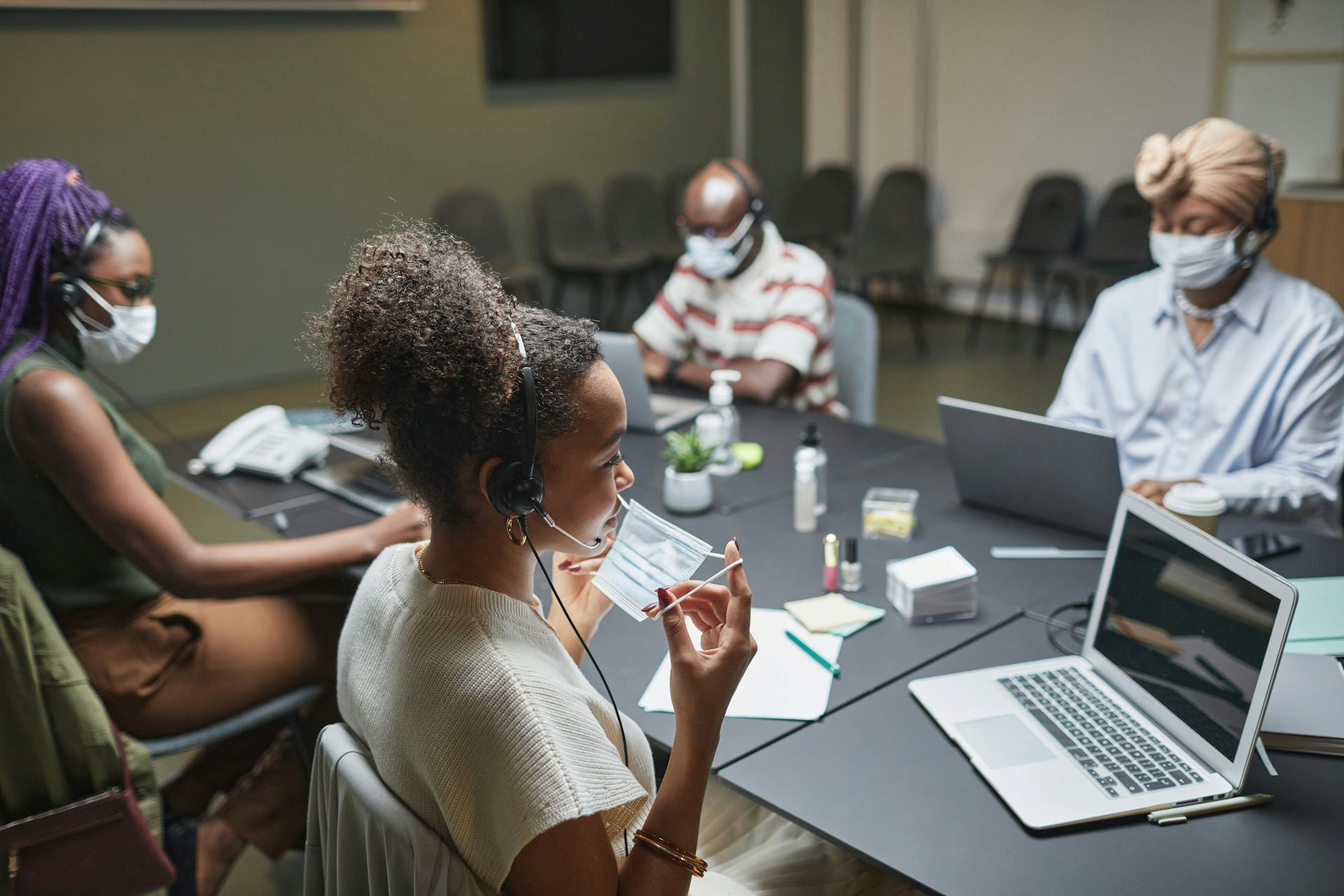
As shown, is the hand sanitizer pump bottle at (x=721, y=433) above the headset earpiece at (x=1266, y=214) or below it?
below

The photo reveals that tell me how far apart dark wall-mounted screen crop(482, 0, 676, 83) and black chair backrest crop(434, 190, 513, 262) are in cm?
79

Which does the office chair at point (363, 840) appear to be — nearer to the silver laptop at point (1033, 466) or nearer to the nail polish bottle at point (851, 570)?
the nail polish bottle at point (851, 570)

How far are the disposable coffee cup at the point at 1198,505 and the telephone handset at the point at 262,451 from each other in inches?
73.8

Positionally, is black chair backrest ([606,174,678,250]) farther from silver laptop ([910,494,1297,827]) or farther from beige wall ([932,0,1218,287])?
silver laptop ([910,494,1297,827])

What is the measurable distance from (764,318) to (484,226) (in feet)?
12.3

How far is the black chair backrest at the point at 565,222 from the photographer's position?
6.76 meters

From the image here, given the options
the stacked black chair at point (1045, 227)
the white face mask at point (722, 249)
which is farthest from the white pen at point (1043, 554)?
the stacked black chair at point (1045, 227)

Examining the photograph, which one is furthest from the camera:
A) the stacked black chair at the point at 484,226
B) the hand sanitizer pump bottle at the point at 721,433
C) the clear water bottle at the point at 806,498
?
the stacked black chair at the point at 484,226

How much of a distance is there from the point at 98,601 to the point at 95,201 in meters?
0.74

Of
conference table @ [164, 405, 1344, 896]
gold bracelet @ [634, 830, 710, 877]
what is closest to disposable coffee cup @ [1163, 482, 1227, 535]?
conference table @ [164, 405, 1344, 896]

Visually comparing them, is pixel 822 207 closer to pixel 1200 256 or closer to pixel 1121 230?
pixel 1121 230

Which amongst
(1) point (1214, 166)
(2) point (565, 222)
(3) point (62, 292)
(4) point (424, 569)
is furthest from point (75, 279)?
(2) point (565, 222)

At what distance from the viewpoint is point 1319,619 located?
162 centimetres

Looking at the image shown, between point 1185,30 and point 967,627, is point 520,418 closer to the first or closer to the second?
point 967,627
